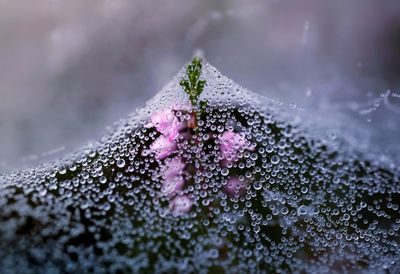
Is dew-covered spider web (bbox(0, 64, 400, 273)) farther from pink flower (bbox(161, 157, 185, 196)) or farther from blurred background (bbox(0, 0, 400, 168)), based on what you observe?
blurred background (bbox(0, 0, 400, 168))

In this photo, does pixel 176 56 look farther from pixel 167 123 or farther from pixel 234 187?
pixel 234 187

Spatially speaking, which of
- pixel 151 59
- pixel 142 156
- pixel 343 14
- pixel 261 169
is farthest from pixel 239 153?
pixel 343 14

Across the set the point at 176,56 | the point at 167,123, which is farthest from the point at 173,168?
the point at 176,56

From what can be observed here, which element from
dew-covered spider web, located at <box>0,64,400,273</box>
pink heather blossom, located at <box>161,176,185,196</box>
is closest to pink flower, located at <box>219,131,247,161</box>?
dew-covered spider web, located at <box>0,64,400,273</box>

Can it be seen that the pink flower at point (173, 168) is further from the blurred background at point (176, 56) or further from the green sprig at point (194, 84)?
the blurred background at point (176, 56)

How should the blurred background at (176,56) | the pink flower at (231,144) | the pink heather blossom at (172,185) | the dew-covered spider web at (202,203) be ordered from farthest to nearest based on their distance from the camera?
the blurred background at (176,56) → the pink flower at (231,144) → the pink heather blossom at (172,185) → the dew-covered spider web at (202,203)

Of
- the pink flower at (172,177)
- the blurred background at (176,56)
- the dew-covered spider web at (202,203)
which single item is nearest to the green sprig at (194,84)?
the dew-covered spider web at (202,203)

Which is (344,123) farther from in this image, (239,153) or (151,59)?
(151,59)
